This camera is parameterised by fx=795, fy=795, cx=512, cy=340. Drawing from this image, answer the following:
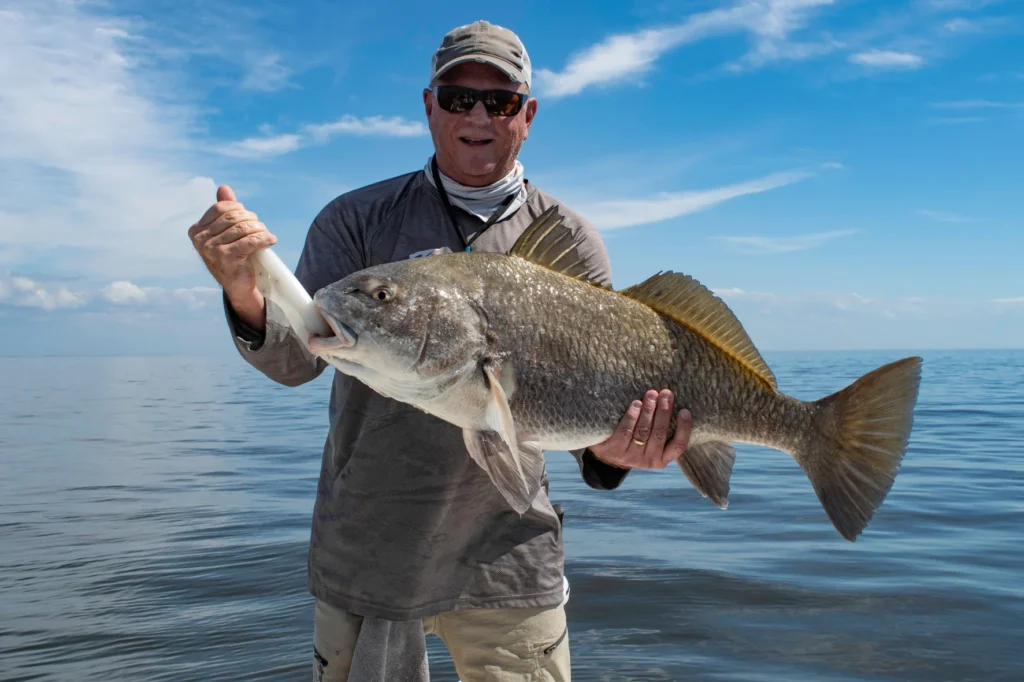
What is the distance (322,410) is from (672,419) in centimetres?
2323

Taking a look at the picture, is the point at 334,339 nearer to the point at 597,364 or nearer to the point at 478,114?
the point at 597,364

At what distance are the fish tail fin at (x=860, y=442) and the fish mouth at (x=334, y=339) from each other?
5.63 feet

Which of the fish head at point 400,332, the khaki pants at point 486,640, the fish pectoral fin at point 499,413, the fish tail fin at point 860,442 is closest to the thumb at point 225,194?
the fish head at point 400,332

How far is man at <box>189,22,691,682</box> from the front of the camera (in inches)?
124

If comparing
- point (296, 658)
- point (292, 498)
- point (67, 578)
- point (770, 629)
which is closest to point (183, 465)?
point (292, 498)

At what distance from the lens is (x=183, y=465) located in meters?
14.4

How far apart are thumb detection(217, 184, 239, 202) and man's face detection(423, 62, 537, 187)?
1.08 m

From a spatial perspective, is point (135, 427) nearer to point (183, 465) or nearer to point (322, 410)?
point (322, 410)

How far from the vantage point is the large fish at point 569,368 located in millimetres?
2607

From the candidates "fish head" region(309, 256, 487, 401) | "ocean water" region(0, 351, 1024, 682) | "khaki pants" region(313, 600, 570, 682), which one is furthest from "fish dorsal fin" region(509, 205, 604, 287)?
"ocean water" region(0, 351, 1024, 682)

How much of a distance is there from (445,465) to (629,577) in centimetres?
475

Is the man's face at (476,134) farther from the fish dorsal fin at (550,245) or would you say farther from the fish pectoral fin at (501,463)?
the fish pectoral fin at (501,463)

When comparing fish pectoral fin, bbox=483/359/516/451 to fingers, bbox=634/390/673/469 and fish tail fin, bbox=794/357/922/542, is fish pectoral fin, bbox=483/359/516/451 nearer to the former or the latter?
fingers, bbox=634/390/673/469

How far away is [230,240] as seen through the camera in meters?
2.54
